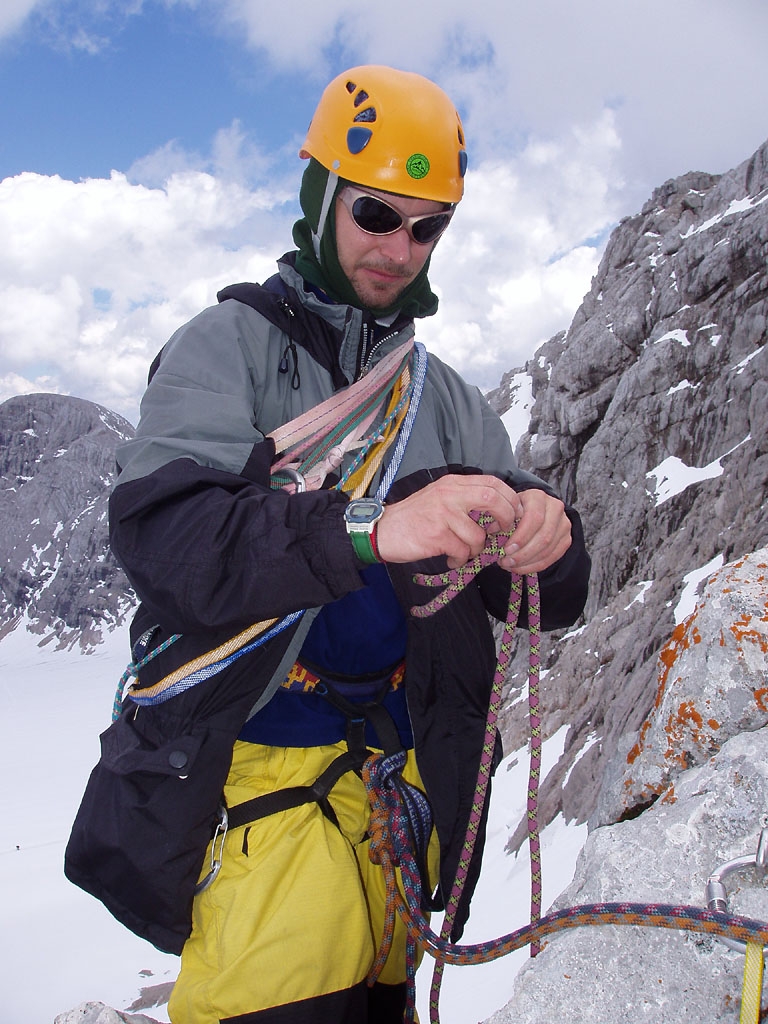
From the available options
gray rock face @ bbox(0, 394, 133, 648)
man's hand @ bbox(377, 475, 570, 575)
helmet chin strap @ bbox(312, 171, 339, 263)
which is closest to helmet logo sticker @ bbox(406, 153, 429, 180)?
helmet chin strap @ bbox(312, 171, 339, 263)

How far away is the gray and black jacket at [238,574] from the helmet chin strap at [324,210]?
15 cm

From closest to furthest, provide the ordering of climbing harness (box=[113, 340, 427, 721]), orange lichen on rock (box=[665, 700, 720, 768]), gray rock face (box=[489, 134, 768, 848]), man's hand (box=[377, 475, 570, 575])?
man's hand (box=[377, 475, 570, 575]), climbing harness (box=[113, 340, 427, 721]), orange lichen on rock (box=[665, 700, 720, 768]), gray rock face (box=[489, 134, 768, 848])

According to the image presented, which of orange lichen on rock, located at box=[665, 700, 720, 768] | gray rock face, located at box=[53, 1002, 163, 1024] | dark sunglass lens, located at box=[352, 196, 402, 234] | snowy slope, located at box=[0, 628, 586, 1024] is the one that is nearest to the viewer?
orange lichen on rock, located at box=[665, 700, 720, 768]

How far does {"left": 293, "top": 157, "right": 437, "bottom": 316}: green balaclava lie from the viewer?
11.0 ft

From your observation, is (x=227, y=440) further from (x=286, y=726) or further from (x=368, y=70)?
(x=368, y=70)

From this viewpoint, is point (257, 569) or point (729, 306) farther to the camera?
point (729, 306)

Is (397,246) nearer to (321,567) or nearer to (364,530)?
(364,530)

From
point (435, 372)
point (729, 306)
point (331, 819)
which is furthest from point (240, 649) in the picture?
point (729, 306)

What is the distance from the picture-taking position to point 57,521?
166250 millimetres

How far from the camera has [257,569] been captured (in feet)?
7.37

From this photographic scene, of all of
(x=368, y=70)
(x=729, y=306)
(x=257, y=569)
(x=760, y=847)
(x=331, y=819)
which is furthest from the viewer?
(x=729, y=306)

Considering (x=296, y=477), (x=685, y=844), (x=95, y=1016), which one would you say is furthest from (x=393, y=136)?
(x=95, y=1016)

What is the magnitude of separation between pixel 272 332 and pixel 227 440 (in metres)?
0.67

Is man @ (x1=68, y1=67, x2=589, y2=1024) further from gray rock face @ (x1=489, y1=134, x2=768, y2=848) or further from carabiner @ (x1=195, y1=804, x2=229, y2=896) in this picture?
gray rock face @ (x1=489, y1=134, x2=768, y2=848)
